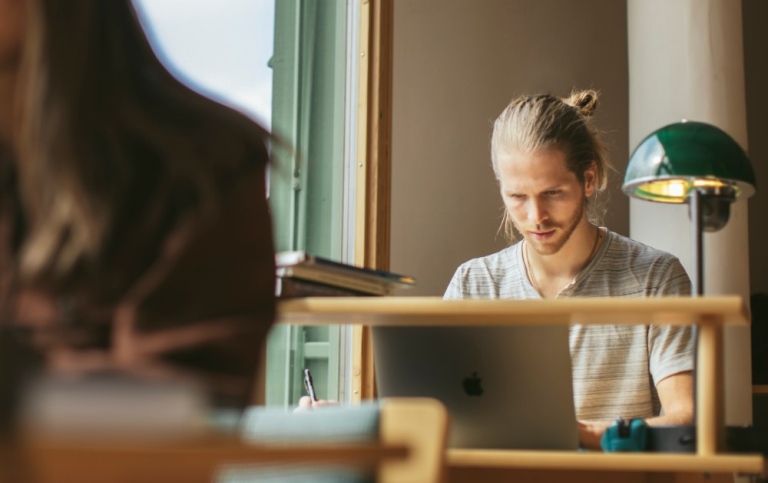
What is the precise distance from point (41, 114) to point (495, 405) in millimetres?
1013

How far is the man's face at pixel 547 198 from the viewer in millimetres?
2646

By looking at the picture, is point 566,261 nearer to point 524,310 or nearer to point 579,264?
point 579,264

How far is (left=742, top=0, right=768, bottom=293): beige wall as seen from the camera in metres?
5.00

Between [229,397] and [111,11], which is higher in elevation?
[111,11]

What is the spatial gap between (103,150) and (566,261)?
184cm

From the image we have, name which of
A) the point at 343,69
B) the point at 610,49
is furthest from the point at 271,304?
the point at 610,49

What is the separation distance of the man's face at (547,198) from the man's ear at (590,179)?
6 centimetres

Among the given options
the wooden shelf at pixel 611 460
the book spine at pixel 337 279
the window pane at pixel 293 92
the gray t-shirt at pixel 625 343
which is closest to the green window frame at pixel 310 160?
the window pane at pixel 293 92

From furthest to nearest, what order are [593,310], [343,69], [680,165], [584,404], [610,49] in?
[610,49]
[343,69]
[584,404]
[680,165]
[593,310]

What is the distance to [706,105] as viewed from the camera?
3.79m

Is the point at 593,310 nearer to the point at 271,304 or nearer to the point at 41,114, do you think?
the point at 271,304

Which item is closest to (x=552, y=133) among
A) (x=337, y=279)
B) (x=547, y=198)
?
(x=547, y=198)

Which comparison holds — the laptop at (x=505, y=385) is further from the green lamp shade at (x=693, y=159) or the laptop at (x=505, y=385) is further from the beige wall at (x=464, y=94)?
the beige wall at (x=464, y=94)

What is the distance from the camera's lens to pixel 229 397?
89 cm
